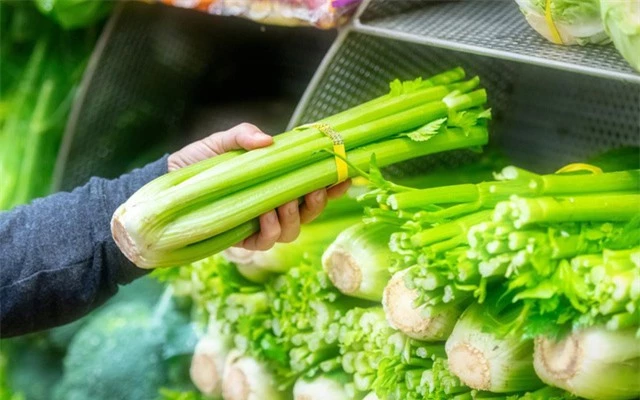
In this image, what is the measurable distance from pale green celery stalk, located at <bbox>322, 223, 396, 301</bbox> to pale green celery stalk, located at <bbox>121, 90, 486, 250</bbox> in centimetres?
15

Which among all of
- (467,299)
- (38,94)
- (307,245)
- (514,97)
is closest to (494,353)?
(467,299)

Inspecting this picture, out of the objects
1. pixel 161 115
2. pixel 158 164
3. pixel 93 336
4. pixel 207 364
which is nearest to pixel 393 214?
pixel 158 164

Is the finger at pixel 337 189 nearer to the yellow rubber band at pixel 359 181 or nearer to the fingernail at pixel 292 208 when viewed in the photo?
the fingernail at pixel 292 208

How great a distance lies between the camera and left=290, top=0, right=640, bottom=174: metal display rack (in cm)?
119

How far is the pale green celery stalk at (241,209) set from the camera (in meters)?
1.08

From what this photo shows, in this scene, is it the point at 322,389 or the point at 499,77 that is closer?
the point at 322,389

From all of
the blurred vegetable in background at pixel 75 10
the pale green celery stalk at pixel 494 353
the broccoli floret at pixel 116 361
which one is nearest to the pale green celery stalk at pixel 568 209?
the pale green celery stalk at pixel 494 353

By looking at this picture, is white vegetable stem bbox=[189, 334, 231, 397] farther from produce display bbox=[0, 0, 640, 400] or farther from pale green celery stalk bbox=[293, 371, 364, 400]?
pale green celery stalk bbox=[293, 371, 364, 400]

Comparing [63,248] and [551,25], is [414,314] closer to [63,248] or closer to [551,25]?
A: [551,25]

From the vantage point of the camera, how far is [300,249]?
1.42 m

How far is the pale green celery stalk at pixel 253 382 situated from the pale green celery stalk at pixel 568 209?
0.64 meters

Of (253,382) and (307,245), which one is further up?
(307,245)

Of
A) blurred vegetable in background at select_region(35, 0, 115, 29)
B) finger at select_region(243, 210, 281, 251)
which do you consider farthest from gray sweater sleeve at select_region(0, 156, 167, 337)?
blurred vegetable in background at select_region(35, 0, 115, 29)

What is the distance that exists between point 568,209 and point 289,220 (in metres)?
0.45
